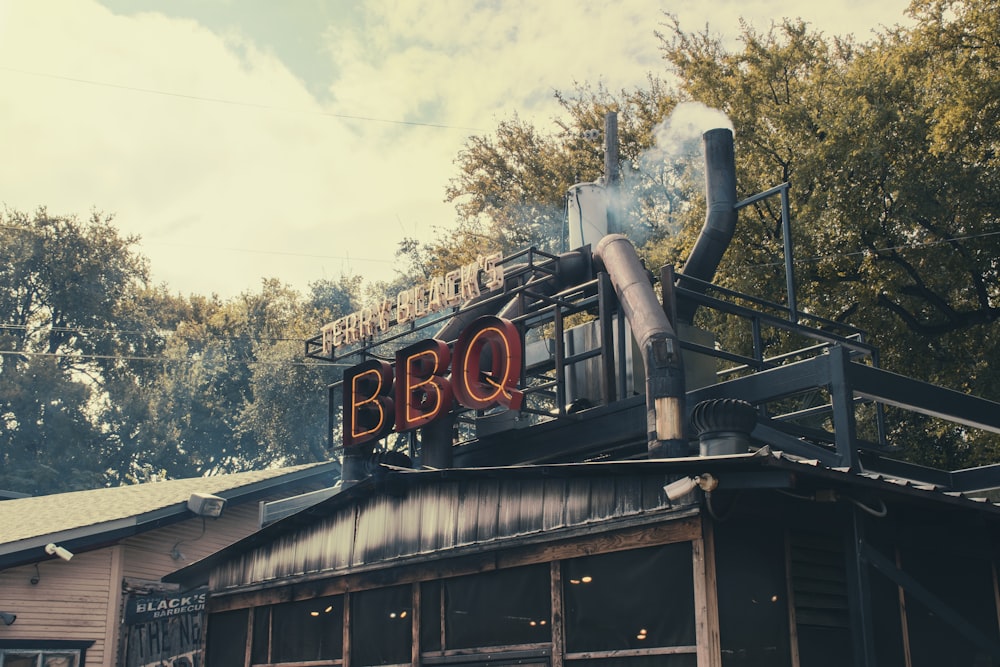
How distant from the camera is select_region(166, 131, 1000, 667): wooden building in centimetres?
995

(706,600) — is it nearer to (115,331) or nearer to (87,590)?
(87,590)

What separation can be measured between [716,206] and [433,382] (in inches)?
238

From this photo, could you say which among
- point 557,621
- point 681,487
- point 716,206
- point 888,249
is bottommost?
point 557,621

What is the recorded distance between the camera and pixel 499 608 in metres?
12.0

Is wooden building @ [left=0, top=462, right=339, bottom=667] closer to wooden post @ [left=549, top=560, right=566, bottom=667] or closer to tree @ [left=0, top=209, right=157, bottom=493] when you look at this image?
wooden post @ [left=549, top=560, right=566, bottom=667]

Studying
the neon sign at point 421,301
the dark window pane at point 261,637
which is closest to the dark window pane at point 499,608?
the dark window pane at point 261,637

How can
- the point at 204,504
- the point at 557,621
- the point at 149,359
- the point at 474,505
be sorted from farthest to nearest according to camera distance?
the point at 149,359 → the point at 204,504 → the point at 474,505 → the point at 557,621

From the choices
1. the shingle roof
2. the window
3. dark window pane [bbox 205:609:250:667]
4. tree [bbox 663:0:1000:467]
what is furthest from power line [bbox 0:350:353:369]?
dark window pane [bbox 205:609:250:667]

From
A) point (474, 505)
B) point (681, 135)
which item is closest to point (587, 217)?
point (474, 505)

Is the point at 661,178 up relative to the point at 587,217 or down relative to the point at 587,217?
up

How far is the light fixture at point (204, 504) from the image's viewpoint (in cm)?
2031

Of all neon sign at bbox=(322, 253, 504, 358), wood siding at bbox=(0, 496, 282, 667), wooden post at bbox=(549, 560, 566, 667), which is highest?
neon sign at bbox=(322, 253, 504, 358)

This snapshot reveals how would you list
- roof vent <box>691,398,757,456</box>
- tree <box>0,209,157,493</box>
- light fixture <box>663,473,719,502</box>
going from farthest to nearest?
1. tree <box>0,209,157,493</box>
2. roof vent <box>691,398,757,456</box>
3. light fixture <box>663,473,719,502</box>

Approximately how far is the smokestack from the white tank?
246 cm
